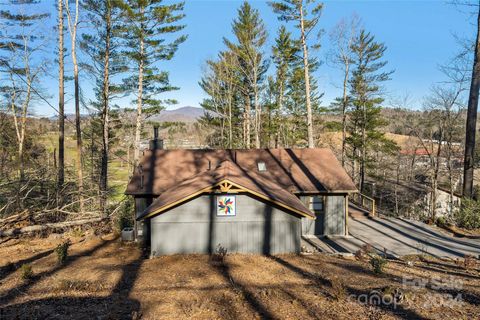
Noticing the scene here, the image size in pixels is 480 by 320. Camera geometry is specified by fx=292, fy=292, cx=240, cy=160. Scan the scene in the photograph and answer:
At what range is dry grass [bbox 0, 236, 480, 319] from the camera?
6.37 metres

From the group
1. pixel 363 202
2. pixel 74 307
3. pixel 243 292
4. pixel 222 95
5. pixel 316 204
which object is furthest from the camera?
pixel 222 95

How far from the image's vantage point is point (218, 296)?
7312mm

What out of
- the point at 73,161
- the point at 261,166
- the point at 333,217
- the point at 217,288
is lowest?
the point at 217,288

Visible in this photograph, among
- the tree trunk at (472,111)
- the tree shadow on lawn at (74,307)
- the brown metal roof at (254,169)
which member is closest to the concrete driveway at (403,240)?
the brown metal roof at (254,169)

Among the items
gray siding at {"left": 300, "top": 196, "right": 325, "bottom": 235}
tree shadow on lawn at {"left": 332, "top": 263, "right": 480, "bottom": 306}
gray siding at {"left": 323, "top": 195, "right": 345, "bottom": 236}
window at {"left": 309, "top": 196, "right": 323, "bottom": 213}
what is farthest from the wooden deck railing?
tree shadow on lawn at {"left": 332, "top": 263, "right": 480, "bottom": 306}

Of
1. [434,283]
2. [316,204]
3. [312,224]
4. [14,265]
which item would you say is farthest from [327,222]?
[14,265]

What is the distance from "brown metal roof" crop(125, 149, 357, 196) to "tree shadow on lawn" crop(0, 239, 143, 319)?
21.6 feet

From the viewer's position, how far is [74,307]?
6.76 m

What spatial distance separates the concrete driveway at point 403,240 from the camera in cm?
1233

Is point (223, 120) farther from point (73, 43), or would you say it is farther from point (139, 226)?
point (139, 226)

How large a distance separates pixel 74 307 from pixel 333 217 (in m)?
12.0

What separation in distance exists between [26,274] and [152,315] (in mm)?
4800

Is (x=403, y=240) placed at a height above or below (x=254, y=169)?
below

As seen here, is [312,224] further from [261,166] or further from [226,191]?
[226,191]
